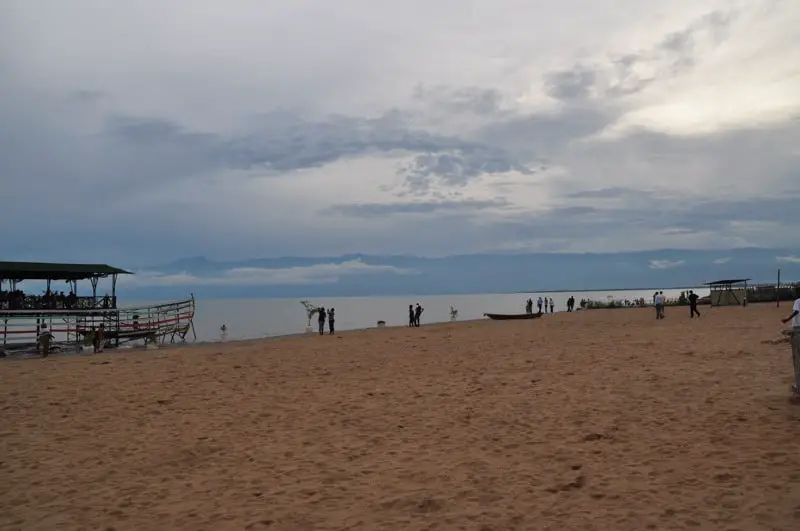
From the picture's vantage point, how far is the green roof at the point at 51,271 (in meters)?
30.6

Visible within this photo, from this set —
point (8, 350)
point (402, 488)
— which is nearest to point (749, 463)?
point (402, 488)

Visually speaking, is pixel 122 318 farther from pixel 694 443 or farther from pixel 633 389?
pixel 694 443

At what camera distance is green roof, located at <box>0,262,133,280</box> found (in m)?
30.6

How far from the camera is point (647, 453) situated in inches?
275

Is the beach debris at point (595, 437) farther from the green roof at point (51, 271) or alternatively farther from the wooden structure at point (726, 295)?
the wooden structure at point (726, 295)

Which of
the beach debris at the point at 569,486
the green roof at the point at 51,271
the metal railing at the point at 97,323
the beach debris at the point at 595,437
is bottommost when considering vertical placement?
the beach debris at the point at 569,486

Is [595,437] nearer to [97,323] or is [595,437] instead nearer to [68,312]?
[68,312]

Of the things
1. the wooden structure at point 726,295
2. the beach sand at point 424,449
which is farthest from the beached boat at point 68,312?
the wooden structure at point 726,295

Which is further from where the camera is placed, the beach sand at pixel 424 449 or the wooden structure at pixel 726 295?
the wooden structure at pixel 726 295

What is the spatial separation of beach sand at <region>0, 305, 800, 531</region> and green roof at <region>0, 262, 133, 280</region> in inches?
733

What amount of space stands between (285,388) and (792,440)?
9.83 meters

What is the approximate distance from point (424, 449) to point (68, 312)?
2984 cm

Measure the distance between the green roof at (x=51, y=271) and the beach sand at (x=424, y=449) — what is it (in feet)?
61.1

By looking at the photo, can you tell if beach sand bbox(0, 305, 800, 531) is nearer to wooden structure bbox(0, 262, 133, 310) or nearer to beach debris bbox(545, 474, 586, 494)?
beach debris bbox(545, 474, 586, 494)
